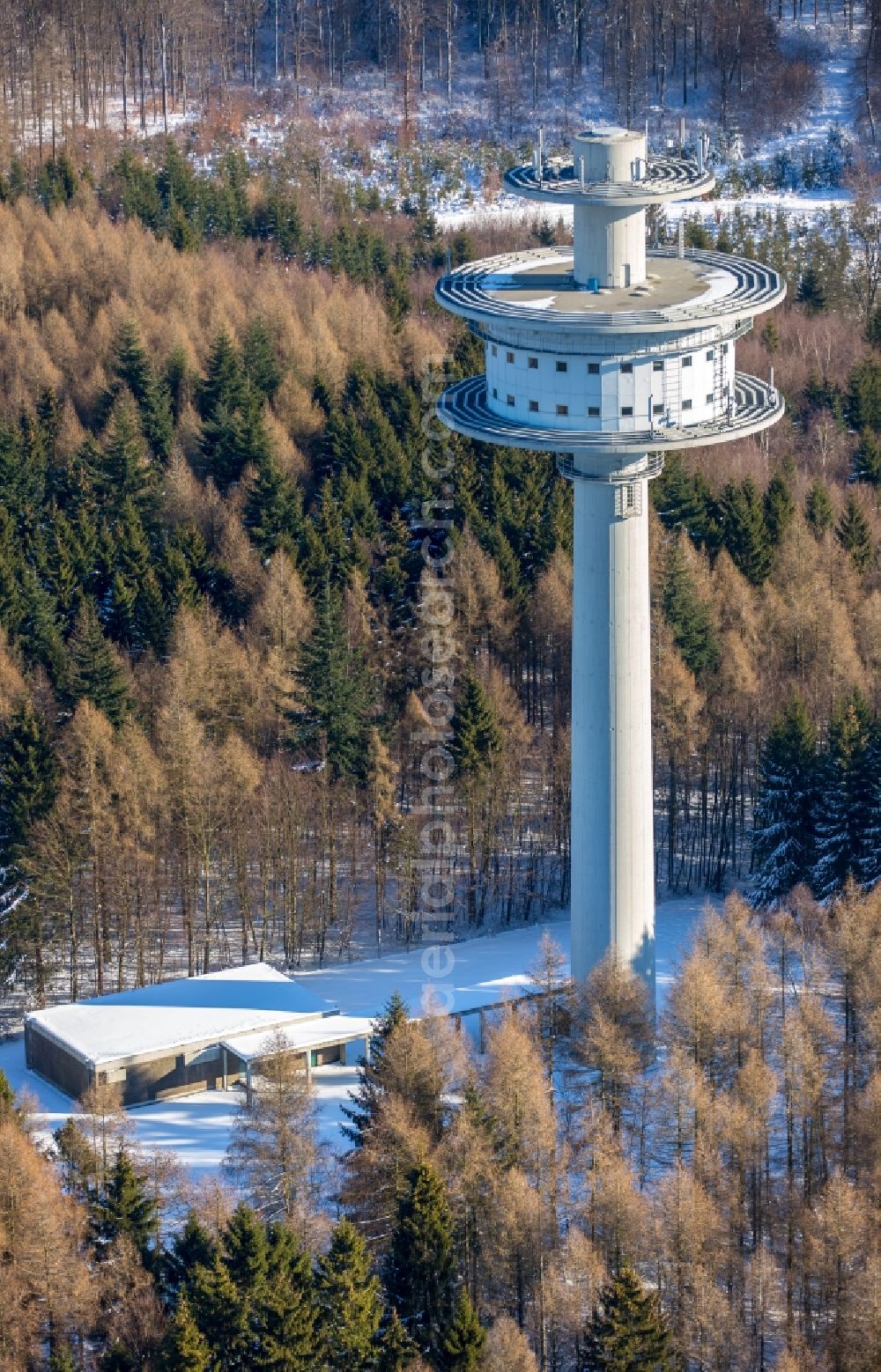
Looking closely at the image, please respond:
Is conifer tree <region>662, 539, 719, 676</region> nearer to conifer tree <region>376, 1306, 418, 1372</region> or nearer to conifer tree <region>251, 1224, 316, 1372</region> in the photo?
conifer tree <region>376, 1306, 418, 1372</region>

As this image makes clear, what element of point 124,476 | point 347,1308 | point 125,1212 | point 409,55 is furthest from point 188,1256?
point 409,55

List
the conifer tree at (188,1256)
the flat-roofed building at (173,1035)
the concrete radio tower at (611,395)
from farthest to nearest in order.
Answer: the flat-roofed building at (173,1035), the concrete radio tower at (611,395), the conifer tree at (188,1256)

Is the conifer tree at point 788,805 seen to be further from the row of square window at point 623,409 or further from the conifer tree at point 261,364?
the conifer tree at point 261,364

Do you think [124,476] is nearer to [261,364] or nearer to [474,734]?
[261,364]

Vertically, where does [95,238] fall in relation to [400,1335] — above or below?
above

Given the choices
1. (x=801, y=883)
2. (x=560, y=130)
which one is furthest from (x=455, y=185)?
(x=801, y=883)

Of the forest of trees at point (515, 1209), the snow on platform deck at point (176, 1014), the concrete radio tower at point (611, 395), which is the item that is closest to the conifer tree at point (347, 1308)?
the forest of trees at point (515, 1209)

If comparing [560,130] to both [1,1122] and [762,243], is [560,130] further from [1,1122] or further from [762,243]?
[1,1122]
